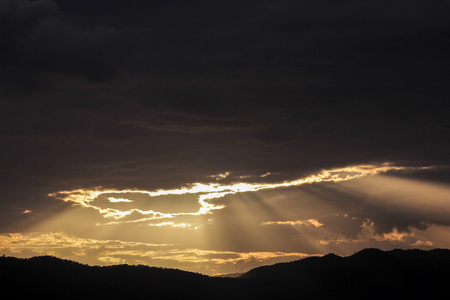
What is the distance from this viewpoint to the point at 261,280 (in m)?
127

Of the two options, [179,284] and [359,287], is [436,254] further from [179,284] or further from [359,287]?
[179,284]

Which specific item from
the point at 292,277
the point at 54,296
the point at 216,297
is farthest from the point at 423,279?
the point at 54,296

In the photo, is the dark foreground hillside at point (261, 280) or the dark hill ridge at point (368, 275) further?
the dark hill ridge at point (368, 275)

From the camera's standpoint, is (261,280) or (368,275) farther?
(368,275)

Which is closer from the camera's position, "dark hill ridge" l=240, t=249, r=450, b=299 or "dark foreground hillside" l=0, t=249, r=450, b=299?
"dark foreground hillside" l=0, t=249, r=450, b=299

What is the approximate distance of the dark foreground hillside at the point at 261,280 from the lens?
97062 mm

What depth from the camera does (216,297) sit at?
109 metres

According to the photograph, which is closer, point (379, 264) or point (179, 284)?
point (179, 284)

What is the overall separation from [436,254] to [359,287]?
42.5 m

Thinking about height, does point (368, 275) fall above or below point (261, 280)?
above

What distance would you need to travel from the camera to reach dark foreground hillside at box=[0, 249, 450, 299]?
97.1m

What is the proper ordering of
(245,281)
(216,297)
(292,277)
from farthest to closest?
1. (292,277)
2. (245,281)
3. (216,297)

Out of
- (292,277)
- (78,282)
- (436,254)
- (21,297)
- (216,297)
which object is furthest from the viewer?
(436,254)

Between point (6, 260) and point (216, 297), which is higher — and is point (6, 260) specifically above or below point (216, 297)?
above
